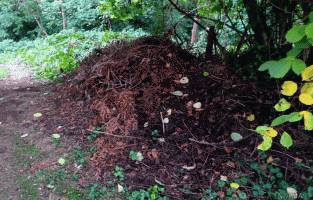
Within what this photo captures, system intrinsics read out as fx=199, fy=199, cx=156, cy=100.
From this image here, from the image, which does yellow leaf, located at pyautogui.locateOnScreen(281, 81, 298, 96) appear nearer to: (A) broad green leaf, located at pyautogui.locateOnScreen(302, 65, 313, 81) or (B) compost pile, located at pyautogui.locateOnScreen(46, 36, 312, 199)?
(A) broad green leaf, located at pyautogui.locateOnScreen(302, 65, 313, 81)

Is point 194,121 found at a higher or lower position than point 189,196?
higher

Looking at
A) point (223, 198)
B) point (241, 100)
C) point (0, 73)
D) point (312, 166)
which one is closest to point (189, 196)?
point (223, 198)

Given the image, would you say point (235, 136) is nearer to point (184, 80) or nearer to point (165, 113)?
point (165, 113)

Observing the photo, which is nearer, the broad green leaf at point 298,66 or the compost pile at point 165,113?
the broad green leaf at point 298,66

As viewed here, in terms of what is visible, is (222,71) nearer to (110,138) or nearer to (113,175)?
(110,138)

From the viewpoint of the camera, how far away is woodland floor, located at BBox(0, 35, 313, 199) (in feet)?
6.01

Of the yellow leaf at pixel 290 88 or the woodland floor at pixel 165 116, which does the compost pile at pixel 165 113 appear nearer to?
the woodland floor at pixel 165 116

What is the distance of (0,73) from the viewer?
5441mm

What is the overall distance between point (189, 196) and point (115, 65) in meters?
1.98

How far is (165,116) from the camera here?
7.63 feet

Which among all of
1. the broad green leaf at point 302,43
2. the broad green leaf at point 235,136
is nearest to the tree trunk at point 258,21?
the broad green leaf at point 235,136

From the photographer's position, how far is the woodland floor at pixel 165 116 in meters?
1.83

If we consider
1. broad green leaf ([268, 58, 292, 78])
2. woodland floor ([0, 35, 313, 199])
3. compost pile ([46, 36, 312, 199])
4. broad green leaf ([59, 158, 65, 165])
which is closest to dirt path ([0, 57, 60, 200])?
woodland floor ([0, 35, 313, 199])

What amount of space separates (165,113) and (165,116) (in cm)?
4
